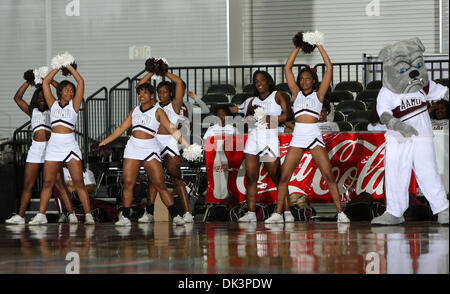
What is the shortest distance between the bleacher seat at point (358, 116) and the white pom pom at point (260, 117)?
364 centimetres

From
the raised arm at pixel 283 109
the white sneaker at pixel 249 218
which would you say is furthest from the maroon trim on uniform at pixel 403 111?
the white sneaker at pixel 249 218

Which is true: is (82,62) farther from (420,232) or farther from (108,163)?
(420,232)

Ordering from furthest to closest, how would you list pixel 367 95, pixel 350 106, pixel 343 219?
pixel 367 95, pixel 350 106, pixel 343 219

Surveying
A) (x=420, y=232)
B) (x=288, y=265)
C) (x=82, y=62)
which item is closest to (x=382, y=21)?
(x=82, y=62)

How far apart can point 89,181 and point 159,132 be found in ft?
7.32

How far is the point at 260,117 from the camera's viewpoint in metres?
10.1

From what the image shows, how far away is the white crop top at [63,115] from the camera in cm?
1043

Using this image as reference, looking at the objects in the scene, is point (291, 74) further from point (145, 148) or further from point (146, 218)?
point (146, 218)

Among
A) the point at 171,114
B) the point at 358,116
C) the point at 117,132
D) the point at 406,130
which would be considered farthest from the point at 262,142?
the point at 358,116

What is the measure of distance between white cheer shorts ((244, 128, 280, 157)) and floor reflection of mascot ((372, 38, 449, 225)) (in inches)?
78.3

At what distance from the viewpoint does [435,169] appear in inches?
324

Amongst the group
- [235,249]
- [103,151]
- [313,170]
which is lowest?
[235,249]

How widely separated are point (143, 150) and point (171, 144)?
1.76 feet

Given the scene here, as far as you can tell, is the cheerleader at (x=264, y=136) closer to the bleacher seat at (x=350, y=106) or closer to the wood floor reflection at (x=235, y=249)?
the wood floor reflection at (x=235, y=249)
